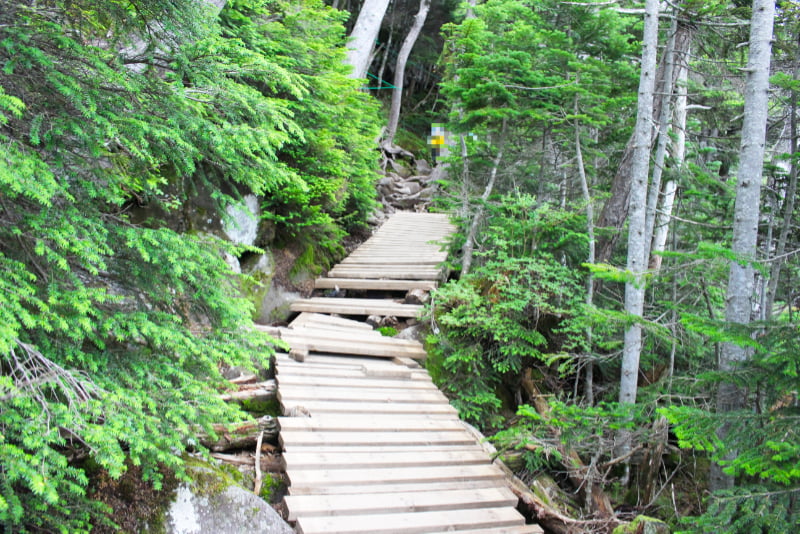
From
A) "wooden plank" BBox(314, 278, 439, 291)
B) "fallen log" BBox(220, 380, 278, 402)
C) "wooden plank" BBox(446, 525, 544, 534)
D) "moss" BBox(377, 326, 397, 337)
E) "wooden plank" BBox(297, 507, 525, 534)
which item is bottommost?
"wooden plank" BBox(446, 525, 544, 534)

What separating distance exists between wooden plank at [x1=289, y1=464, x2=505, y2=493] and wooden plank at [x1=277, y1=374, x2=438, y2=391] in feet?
4.76

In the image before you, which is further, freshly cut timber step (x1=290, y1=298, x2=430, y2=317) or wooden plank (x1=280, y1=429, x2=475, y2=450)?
freshly cut timber step (x1=290, y1=298, x2=430, y2=317)

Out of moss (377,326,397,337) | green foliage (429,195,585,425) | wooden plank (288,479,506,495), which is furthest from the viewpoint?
moss (377,326,397,337)

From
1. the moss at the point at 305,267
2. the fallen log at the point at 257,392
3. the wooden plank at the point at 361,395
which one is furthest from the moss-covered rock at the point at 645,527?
the moss at the point at 305,267

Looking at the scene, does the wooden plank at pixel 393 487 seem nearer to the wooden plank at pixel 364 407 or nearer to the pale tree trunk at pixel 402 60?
the wooden plank at pixel 364 407

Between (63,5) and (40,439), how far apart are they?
110 inches

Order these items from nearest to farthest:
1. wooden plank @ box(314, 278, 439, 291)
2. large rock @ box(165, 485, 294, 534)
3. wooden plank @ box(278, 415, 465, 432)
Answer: large rock @ box(165, 485, 294, 534) → wooden plank @ box(278, 415, 465, 432) → wooden plank @ box(314, 278, 439, 291)

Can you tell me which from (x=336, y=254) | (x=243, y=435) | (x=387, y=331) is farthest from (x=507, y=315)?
(x=336, y=254)

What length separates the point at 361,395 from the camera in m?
5.59

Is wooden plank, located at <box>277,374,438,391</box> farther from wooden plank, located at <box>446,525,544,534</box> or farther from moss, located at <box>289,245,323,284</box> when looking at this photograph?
moss, located at <box>289,245,323,284</box>

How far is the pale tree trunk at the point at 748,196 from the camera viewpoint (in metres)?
3.72

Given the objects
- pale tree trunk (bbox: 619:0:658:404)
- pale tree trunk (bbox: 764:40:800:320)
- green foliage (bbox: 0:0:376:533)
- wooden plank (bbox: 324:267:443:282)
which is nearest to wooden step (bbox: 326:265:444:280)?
wooden plank (bbox: 324:267:443:282)

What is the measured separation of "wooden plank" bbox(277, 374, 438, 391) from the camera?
5539 millimetres

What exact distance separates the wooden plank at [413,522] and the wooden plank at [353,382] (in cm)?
197
